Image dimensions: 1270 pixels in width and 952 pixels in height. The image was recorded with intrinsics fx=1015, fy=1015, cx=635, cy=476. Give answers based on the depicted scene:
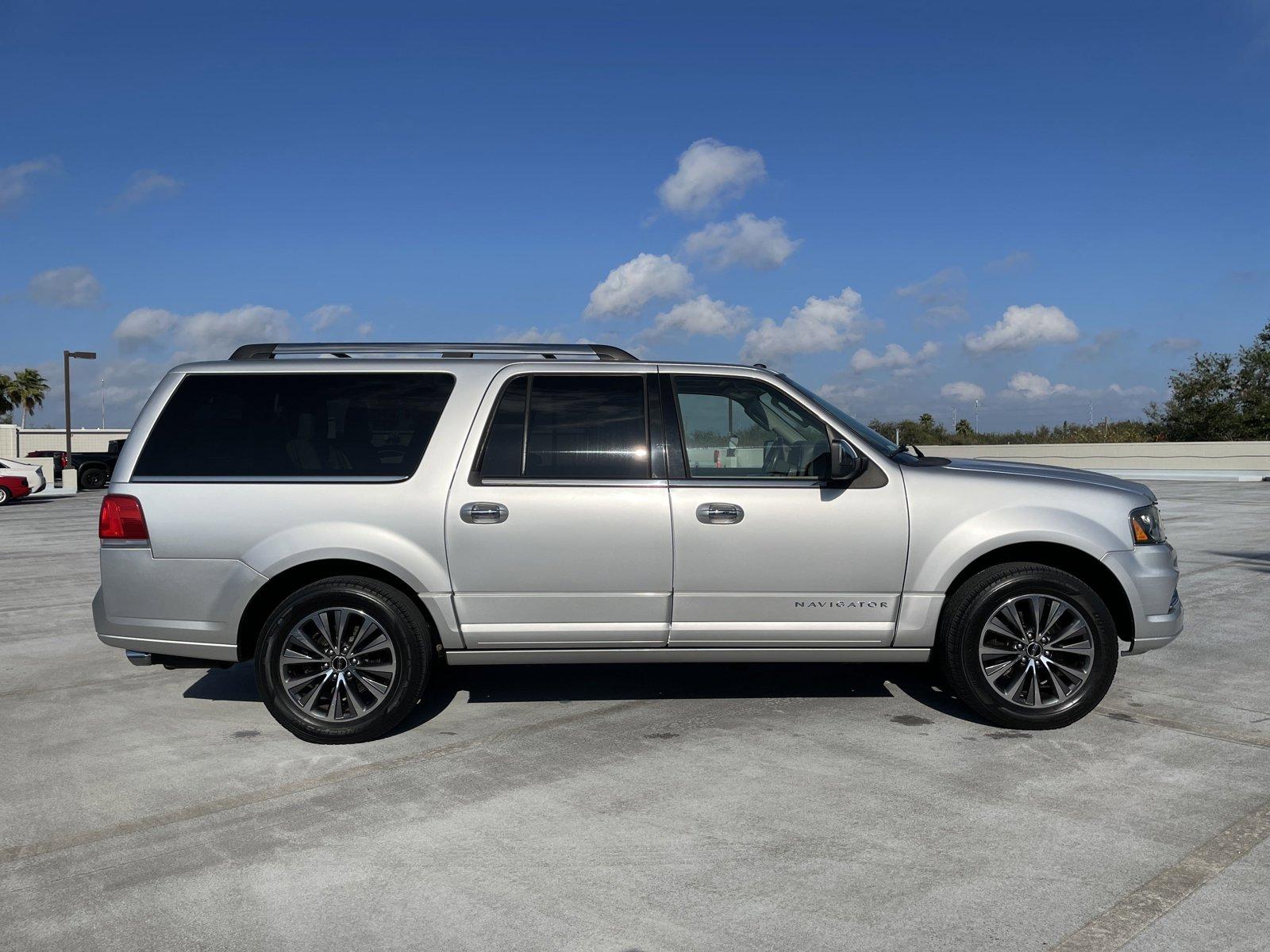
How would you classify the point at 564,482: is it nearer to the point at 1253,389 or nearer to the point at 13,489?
the point at 13,489

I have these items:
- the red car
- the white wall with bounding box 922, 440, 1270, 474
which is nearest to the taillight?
the red car

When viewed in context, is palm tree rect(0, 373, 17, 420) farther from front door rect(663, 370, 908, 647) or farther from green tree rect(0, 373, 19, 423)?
front door rect(663, 370, 908, 647)

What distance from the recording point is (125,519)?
527 cm

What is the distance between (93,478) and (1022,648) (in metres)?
34.9

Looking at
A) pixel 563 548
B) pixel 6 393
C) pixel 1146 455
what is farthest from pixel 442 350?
pixel 6 393

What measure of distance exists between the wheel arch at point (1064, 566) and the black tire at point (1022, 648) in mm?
88

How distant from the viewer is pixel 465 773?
4793 millimetres

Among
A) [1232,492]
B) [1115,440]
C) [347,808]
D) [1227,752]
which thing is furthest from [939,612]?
[1115,440]

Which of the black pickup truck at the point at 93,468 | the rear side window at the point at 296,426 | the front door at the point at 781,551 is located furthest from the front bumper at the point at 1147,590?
the black pickup truck at the point at 93,468

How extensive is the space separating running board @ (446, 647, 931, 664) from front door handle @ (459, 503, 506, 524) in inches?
27.9

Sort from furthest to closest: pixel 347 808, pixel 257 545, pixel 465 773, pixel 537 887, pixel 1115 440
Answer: pixel 1115 440
pixel 257 545
pixel 465 773
pixel 347 808
pixel 537 887

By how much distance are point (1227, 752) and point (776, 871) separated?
2.73 meters

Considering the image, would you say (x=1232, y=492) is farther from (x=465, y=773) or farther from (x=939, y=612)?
(x=465, y=773)

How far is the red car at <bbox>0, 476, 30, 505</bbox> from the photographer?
1022 inches
